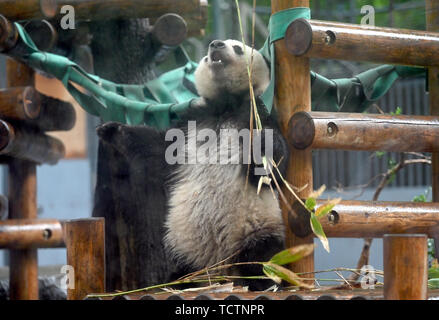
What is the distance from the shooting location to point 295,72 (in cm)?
276

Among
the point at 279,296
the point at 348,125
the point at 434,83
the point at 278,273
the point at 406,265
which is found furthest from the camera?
the point at 434,83

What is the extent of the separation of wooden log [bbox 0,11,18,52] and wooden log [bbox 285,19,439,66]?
4.99 ft

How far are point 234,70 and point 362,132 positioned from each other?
68 cm

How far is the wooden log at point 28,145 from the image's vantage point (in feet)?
11.5

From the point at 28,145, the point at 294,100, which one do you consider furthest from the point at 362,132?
the point at 28,145

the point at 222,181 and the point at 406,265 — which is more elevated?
the point at 222,181

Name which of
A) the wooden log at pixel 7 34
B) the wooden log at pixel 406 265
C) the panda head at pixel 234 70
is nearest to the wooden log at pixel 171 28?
the panda head at pixel 234 70

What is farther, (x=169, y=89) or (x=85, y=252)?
(x=169, y=89)

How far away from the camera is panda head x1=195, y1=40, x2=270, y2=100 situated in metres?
2.96

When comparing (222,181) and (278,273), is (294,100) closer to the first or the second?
(222,181)

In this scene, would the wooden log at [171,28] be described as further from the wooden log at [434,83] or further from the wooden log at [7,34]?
the wooden log at [434,83]

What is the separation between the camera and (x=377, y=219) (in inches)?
105

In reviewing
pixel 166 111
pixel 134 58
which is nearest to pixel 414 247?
pixel 166 111
